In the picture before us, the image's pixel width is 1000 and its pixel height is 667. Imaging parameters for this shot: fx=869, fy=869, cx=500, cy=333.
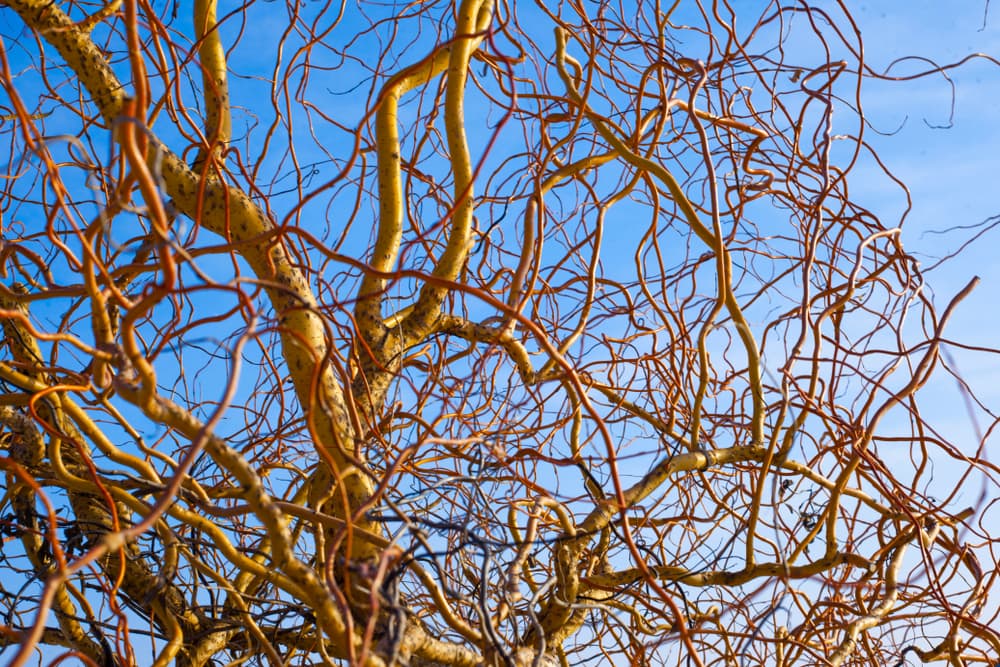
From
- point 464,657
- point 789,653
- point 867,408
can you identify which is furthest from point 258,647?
point 867,408

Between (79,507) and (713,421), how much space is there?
803 millimetres

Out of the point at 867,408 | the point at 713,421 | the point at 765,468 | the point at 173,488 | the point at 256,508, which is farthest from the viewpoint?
the point at 713,421

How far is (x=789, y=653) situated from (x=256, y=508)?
2.02 ft

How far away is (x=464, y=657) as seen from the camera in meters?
0.80

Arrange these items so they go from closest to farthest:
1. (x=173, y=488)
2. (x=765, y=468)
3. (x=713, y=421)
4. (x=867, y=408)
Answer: (x=173, y=488) < (x=765, y=468) < (x=867, y=408) < (x=713, y=421)

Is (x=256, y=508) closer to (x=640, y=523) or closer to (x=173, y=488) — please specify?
(x=173, y=488)

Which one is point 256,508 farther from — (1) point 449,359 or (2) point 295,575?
(1) point 449,359

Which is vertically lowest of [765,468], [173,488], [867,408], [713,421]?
[173,488]

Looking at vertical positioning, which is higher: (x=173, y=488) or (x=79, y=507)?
(x=79, y=507)

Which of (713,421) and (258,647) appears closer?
(258,647)

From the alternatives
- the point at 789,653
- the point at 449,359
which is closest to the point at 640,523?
the point at 789,653

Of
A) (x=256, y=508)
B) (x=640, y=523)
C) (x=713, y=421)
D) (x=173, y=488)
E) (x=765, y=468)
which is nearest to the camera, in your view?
(x=173, y=488)

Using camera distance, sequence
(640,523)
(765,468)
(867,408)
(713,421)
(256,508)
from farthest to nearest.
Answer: (713,421) < (640,523) < (867,408) < (765,468) < (256,508)

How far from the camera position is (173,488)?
1.33 feet
